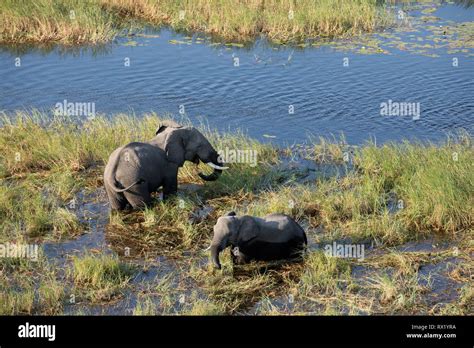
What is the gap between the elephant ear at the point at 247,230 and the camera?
8727 mm

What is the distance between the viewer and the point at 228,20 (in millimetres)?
19234

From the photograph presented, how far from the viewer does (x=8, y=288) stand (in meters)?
8.38

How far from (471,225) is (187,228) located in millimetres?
3379

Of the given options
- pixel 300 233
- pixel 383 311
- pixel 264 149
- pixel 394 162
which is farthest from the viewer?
pixel 264 149

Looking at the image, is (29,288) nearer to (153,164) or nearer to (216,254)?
(216,254)

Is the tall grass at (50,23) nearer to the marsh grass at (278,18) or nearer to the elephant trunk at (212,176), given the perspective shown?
the marsh grass at (278,18)

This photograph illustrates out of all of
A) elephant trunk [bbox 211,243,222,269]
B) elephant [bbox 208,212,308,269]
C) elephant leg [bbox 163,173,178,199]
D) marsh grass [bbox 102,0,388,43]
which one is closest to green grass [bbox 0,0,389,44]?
marsh grass [bbox 102,0,388,43]

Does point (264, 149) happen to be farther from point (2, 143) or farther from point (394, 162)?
point (2, 143)

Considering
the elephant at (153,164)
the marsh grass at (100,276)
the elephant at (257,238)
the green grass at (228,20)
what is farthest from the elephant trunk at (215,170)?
the green grass at (228,20)

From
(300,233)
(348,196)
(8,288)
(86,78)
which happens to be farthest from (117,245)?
(86,78)

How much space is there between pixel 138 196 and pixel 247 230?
6.47 ft

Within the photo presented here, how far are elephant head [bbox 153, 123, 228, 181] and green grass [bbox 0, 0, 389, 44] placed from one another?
842 cm

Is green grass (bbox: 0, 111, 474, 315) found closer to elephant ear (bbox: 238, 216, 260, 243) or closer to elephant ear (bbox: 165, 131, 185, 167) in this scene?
elephant ear (bbox: 238, 216, 260, 243)

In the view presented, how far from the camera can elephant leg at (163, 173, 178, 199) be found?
10.5 meters
